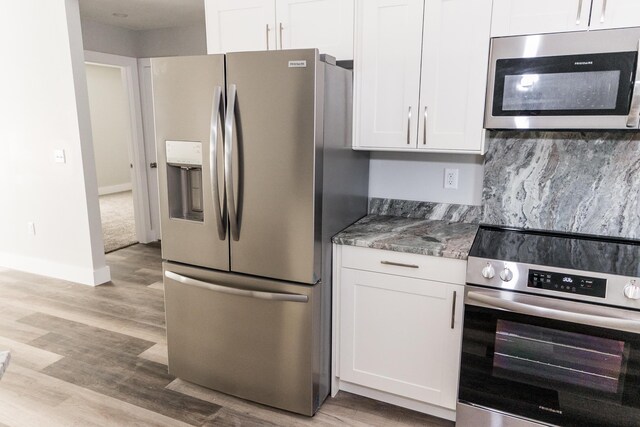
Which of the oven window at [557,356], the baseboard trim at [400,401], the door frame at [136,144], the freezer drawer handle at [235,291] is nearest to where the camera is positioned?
the oven window at [557,356]

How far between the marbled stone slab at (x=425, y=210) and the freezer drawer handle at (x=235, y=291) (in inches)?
35.5

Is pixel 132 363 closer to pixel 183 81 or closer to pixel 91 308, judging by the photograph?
pixel 91 308

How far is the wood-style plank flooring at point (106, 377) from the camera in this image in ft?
7.30

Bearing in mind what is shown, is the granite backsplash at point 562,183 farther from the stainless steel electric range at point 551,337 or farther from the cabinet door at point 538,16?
the cabinet door at point 538,16

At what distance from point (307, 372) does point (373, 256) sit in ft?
2.16

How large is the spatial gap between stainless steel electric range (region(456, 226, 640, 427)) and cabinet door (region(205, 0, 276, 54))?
62.0 inches

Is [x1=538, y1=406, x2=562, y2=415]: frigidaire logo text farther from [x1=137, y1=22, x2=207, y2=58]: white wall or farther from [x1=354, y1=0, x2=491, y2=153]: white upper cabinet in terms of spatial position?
[x1=137, y1=22, x2=207, y2=58]: white wall

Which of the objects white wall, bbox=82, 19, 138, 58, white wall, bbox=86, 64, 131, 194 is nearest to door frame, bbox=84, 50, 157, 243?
white wall, bbox=82, 19, 138, 58

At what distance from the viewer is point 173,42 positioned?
15.8 ft

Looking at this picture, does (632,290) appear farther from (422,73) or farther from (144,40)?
(144,40)

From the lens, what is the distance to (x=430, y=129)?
2.16 m

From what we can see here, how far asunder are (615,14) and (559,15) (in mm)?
201

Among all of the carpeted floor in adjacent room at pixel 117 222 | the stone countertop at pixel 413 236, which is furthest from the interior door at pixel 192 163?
Answer: the carpeted floor in adjacent room at pixel 117 222

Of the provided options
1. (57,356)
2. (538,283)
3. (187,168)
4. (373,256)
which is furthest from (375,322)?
(57,356)
